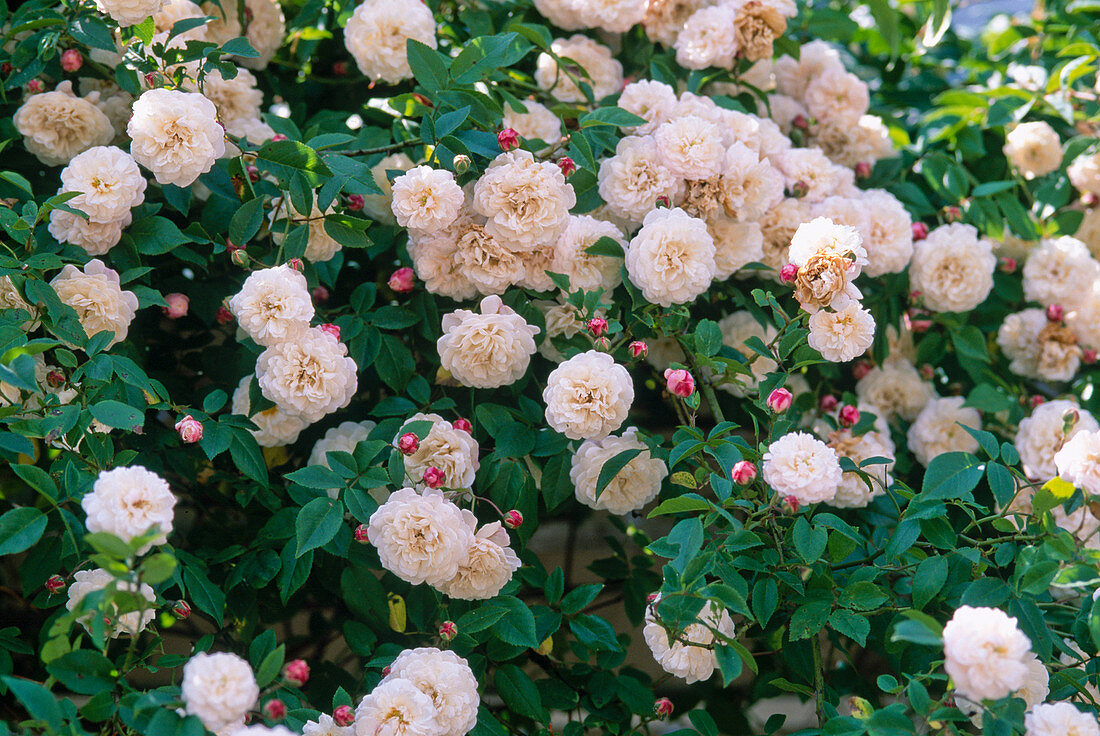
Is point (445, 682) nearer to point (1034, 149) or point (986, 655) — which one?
point (986, 655)

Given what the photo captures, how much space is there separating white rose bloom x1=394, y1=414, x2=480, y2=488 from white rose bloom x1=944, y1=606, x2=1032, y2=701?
2.02 feet

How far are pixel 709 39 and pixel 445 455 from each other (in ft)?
2.86

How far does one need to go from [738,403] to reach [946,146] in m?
0.77

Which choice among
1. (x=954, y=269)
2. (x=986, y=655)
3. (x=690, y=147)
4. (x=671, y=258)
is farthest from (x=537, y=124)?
(x=986, y=655)

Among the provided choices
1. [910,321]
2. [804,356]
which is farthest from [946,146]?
[804,356]

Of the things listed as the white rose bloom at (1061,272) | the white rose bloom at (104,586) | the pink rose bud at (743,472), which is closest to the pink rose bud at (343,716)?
the white rose bloom at (104,586)

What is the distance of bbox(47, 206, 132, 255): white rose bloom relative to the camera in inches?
46.1

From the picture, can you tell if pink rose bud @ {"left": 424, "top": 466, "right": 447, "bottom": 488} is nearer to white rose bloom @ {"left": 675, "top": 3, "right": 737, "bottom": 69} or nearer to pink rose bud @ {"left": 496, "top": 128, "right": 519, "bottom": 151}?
pink rose bud @ {"left": 496, "top": 128, "right": 519, "bottom": 151}

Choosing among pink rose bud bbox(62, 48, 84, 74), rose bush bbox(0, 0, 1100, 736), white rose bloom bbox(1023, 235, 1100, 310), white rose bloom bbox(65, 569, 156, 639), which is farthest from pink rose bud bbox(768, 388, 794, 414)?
pink rose bud bbox(62, 48, 84, 74)

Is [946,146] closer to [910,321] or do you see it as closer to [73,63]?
[910,321]

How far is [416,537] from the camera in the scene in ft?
3.50

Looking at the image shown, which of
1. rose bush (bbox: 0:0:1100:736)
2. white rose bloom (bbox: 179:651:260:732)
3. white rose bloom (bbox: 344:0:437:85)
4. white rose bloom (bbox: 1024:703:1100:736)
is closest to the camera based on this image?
white rose bloom (bbox: 179:651:260:732)

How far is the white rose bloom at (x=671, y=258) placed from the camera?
3.92ft

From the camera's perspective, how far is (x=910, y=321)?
65.3 inches
